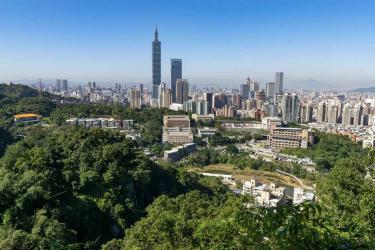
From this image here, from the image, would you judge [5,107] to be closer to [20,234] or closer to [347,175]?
→ [20,234]

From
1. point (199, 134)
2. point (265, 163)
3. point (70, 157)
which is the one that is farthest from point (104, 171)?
point (199, 134)

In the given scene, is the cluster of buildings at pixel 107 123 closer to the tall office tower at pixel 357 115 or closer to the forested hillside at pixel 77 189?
the forested hillside at pixel 77 189

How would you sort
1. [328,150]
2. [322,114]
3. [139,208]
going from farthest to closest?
[322,114] < [328,150] < [139,208]

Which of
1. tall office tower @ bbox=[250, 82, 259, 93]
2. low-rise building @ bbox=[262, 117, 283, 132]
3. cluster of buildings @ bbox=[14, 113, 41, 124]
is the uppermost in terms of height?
tall office tower @ bbox=[250, 82, 259, 93]

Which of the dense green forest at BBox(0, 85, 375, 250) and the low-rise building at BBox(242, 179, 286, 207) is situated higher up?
the dense green forest at BBox(0, 85, 375, 250)

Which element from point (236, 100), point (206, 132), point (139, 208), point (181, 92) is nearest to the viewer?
point (139, 208)

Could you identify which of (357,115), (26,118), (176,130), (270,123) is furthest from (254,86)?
(26,118)

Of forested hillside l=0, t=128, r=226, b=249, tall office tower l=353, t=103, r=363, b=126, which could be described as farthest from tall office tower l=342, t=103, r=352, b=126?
Result: forested hillside l=0, t=128, r=226, b=249

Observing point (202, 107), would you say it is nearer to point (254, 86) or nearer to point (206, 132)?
point (206, 132)

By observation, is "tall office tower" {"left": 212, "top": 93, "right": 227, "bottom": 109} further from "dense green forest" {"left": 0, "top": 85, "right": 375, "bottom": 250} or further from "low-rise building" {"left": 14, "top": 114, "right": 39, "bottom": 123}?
"dense green forest" {"left": 0, "top": 85, "right": 375, "bottom": 250}
